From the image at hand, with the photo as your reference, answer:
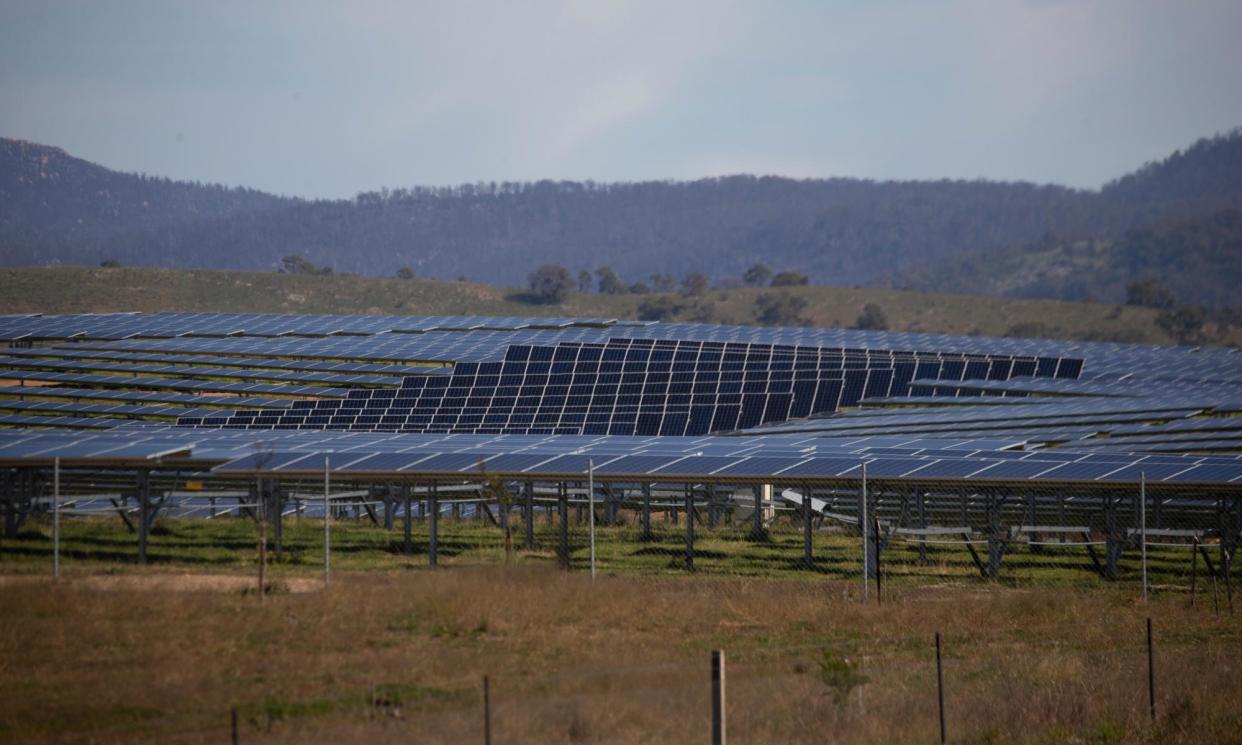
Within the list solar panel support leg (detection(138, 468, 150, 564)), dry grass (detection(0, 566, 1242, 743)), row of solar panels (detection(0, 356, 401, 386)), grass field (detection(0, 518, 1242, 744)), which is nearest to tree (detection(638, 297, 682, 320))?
row of solar panels (detection(0, 356, 401, 386))

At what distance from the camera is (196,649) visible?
17.2 meters

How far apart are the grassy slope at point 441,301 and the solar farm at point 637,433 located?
49.3m

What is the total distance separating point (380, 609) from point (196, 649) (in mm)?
3196

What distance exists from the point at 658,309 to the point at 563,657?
140 metres

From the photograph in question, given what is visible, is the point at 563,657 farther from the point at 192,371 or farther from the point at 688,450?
the point at 192,371

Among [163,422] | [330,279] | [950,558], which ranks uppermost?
[330,279]

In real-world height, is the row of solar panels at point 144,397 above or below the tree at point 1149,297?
below

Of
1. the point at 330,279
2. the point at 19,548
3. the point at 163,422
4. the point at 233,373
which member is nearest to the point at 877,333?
the point at 233,373

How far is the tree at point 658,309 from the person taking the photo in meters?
156

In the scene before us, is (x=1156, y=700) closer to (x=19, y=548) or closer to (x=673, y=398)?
(x=19, y=548)

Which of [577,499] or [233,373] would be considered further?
[233,373]

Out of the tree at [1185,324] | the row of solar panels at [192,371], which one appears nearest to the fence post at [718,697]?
the row of solar panels at [192,371]

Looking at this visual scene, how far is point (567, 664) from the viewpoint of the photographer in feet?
58.3

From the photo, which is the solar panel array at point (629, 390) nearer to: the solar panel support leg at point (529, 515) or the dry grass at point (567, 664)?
the solar panel support leg at point (529, 515)
